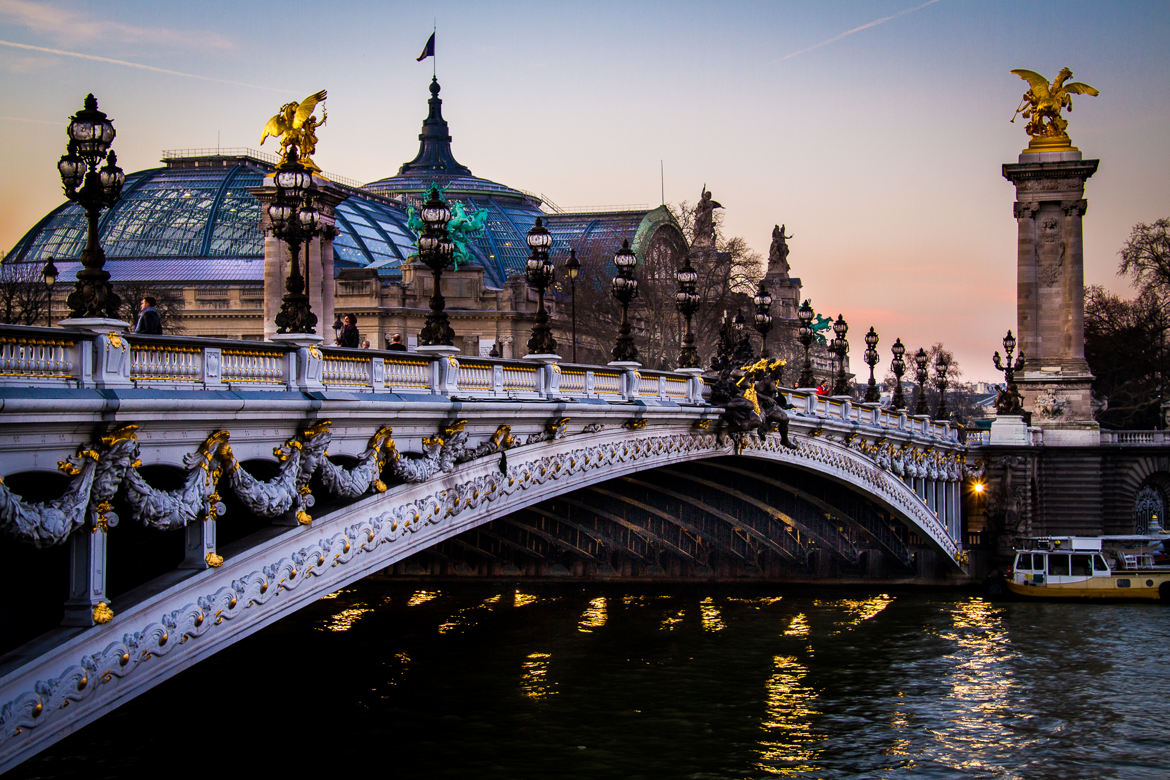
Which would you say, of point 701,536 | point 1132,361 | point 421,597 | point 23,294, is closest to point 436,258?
point 701,536

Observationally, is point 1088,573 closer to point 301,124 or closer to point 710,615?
point 710,615

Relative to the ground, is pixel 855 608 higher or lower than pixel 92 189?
lower

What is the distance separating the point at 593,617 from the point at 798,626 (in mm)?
5385

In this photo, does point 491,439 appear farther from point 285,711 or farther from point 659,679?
point 659,679

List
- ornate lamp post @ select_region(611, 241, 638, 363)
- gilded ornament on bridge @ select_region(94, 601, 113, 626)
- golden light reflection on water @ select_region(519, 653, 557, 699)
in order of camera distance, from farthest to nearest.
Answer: golden light reflection on water @ select_region(519, 653, 557, 699) < ornate lamp post @ select_region(611, 241, 638, 363) < gilded ornament on bridge @ select_region(94, 601, 113, 626)

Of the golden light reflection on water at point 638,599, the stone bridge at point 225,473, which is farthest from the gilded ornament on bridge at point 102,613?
the golden light reflection on water at point 638,599

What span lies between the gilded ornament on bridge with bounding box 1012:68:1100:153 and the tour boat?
19103mm

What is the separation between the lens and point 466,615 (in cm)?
3809

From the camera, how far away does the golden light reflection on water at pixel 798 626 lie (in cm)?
3509

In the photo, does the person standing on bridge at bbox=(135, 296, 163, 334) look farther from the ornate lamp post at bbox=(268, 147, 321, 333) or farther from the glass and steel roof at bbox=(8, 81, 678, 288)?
the glass and steel roof at bbox=(8, 81, 678, 288)

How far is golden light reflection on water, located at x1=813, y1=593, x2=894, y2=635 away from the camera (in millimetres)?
36812

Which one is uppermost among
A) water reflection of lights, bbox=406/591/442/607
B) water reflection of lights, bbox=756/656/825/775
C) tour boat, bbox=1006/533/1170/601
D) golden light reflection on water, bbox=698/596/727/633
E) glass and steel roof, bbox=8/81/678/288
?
glass and steel roof, bbox=8/81/678/288

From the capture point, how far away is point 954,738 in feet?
78.5

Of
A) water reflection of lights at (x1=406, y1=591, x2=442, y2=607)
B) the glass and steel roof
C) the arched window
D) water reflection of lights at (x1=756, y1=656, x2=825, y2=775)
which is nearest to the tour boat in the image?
the arched window
